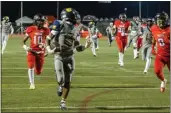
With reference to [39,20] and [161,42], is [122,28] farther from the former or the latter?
[161,42]

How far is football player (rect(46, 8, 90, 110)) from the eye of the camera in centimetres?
1013

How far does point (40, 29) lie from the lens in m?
13.9

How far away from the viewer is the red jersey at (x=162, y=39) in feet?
39.3

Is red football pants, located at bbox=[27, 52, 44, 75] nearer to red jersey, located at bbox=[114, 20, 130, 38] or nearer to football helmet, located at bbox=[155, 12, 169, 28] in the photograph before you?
football helmet, located at bbox=[155, 12, 169, 28]

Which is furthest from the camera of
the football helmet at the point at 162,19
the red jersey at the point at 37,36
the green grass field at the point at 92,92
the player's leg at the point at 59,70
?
the red jersey at the point at 37,36

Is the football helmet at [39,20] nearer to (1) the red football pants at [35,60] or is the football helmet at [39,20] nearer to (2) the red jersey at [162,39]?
(1) the red football pants at [35,60]

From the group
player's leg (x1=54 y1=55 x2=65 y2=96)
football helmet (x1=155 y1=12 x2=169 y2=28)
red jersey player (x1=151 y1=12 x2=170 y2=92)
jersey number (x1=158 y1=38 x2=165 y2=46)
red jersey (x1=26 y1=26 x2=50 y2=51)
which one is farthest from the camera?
red jersey (x1=26 y1=26 x2=50 y2=51)

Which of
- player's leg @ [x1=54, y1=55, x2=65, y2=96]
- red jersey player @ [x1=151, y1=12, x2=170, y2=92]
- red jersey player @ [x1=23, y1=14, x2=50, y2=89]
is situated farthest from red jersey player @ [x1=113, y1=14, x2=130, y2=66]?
player's leg @ [x1=54, y1=55, x2=65, y2=96]

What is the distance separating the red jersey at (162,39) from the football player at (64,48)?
250 cm

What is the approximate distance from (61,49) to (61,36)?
10.5 inches

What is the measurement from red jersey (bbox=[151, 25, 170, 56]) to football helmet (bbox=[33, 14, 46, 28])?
3151 mm

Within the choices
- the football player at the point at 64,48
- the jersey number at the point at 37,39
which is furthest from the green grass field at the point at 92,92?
the jersey number at the point at 37,39

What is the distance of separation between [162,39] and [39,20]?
3.49m

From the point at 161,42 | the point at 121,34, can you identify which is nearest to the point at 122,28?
the point at 121,34
